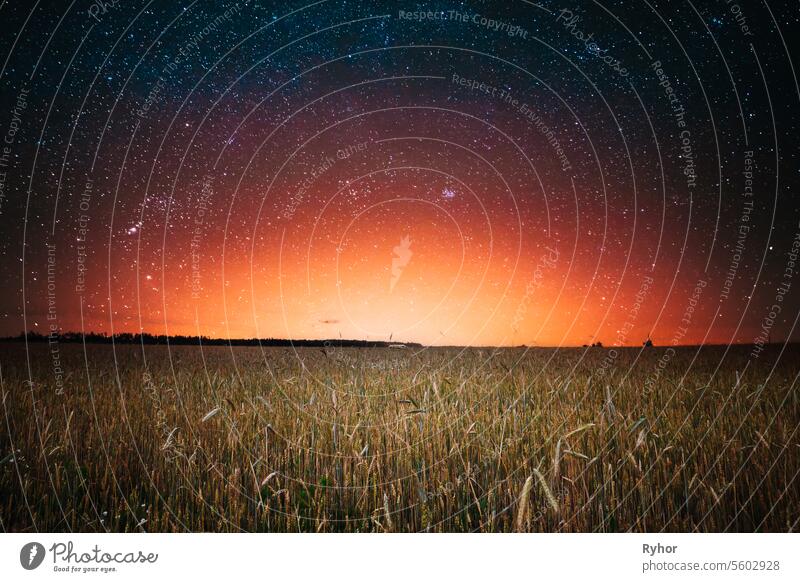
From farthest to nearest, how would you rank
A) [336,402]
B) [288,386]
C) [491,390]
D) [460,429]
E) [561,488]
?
[288,386], [491,390], [336,402], [460,429], [561,488]

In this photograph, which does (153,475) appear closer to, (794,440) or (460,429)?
(460,429)

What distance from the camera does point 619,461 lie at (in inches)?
151

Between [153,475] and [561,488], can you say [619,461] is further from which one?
[153,475]

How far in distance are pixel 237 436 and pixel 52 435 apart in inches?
75.9

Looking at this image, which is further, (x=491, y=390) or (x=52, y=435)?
(x=491, y=390)

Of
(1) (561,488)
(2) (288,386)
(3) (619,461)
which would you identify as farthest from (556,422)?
(2) (288,386)

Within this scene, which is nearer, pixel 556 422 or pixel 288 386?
pixel 556 422
